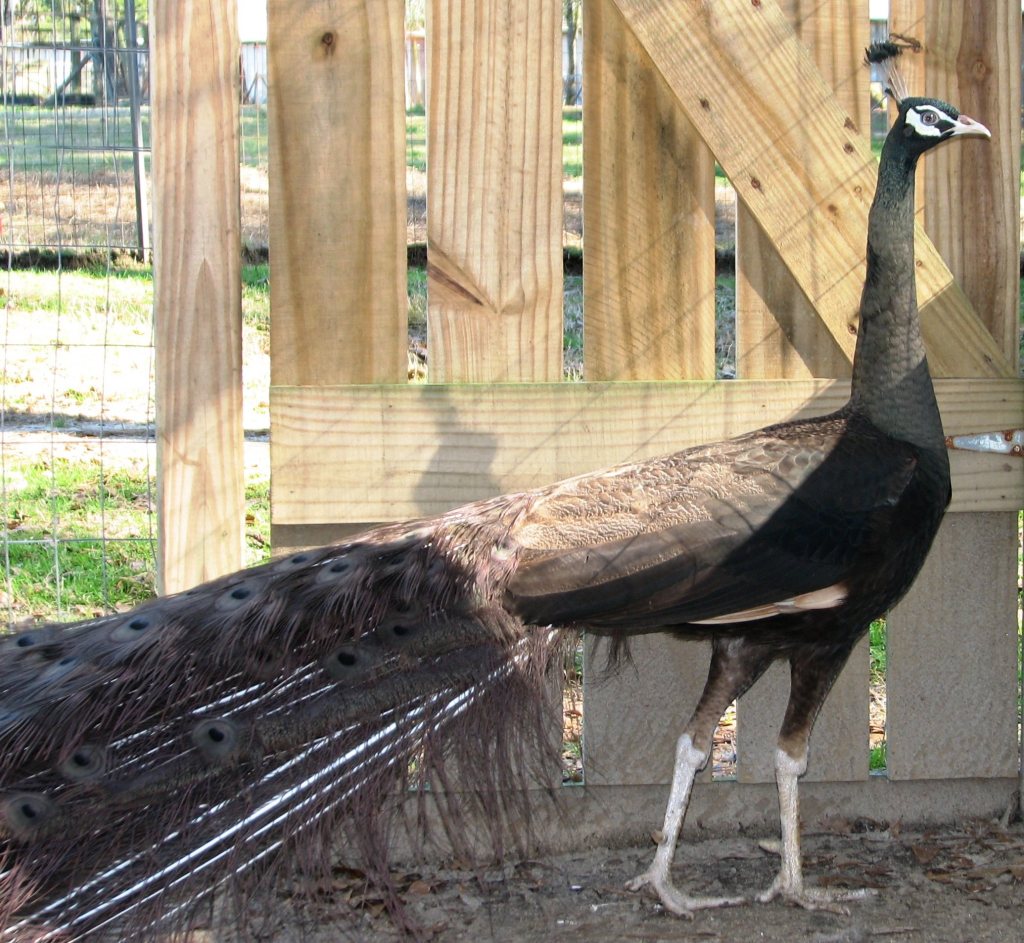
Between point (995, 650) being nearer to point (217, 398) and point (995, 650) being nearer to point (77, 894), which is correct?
point (217, 398)

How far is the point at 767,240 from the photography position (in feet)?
13.8

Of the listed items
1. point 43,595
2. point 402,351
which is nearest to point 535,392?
point 402,351

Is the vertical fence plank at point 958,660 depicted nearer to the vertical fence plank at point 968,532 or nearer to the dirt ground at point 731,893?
the vertical fence plank at point 968,532

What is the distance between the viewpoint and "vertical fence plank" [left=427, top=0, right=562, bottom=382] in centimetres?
397

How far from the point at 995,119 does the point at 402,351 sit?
6.60 ft

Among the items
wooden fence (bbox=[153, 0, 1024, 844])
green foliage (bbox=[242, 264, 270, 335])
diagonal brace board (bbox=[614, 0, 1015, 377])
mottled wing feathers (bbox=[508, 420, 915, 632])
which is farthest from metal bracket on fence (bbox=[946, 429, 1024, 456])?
green foliage (bbox=[242, 264, 270, 335])

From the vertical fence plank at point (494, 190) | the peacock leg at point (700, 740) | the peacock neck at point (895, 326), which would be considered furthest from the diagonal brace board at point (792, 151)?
the peacock leg at point (700, 740)

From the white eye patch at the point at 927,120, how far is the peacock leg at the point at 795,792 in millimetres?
1581

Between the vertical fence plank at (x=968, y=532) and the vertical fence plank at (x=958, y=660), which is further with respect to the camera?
the vertical fence plank at (x=958, y=660)

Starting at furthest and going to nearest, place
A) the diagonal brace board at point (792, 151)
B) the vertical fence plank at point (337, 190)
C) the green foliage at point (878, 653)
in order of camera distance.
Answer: the green foliage at point (878, 653)
the diagonal brace board at point (792, 151)
the vertical fence plank at point (337, 190)

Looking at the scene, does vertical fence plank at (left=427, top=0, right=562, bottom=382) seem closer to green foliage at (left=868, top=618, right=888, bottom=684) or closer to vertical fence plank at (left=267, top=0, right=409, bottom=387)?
vertical fence plank at (left=267, top=0, right=409, bottom=387)

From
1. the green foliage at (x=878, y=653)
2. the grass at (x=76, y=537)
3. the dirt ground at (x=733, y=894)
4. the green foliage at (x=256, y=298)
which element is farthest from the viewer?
the green foliage at (x=256, y=298)

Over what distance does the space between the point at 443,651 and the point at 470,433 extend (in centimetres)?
91

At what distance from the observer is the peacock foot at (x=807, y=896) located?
12.9 feet
